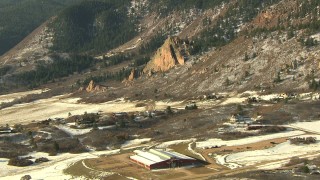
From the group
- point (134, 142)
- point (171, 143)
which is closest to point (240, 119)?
point (171, 143)

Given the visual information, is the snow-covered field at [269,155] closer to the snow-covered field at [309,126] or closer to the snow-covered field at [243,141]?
the snow-covered field at [243,141]

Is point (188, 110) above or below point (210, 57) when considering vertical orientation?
below

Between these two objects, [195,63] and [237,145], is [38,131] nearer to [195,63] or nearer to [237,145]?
[237,145]

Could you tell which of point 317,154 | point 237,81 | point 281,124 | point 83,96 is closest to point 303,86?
point 237,81

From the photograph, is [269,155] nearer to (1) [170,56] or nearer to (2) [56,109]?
(2) [56,109]

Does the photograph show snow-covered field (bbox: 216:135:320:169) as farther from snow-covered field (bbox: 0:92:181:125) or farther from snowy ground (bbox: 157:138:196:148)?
snow-covered field (bbox: 0:92:181:125)

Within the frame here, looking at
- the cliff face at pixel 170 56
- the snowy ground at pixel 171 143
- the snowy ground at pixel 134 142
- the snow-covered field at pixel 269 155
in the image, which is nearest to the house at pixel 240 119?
the snowy ground at pixel 171 143

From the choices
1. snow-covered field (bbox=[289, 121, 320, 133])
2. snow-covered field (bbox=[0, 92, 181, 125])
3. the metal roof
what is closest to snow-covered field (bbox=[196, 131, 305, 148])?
snow-covered field (bbox=[289, 121, 320, 133])

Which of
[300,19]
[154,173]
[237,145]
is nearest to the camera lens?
[154,173]
